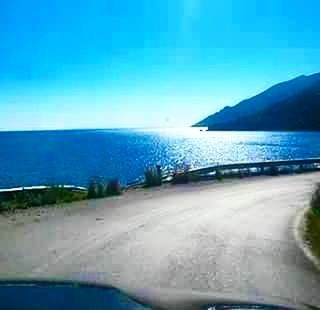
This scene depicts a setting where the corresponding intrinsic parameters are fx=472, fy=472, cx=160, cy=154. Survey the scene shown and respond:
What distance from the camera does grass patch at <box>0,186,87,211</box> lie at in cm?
1514

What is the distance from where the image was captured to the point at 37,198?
16219 millimetres

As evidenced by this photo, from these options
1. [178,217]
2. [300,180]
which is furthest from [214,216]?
[300,180]

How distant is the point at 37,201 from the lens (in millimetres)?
15828

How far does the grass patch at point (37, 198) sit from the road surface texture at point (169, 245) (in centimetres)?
142

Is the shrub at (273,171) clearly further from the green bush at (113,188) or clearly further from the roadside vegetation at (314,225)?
the roadside vegetation at (314,225)

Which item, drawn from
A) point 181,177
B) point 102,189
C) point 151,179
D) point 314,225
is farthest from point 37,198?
point 314,225

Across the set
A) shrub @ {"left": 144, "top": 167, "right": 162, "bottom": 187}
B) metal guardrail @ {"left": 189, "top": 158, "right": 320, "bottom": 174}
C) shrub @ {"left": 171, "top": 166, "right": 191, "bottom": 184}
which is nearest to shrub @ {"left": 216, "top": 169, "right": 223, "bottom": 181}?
metal guardrail @ {"left": 189, "top": 158, "right": 320, "bottom": 174}

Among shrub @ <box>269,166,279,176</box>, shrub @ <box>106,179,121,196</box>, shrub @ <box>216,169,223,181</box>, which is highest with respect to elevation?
shrub @ <box>106,179,121,196</box>

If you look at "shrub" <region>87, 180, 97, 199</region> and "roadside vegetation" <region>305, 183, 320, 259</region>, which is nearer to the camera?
"roadside vegetation" <region>305, 183, 320, 259</region>

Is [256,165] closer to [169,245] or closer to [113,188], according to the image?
[113,188]

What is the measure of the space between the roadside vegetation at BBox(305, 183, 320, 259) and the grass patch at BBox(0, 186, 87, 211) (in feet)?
27.5

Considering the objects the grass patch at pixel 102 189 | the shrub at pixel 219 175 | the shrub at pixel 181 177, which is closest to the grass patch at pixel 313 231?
the grass patch at pixel 102 189

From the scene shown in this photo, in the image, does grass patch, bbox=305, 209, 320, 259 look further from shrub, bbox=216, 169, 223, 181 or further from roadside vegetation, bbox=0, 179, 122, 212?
shrub, bbox=216, 169, 223, 181

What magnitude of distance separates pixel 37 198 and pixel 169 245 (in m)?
8.47
